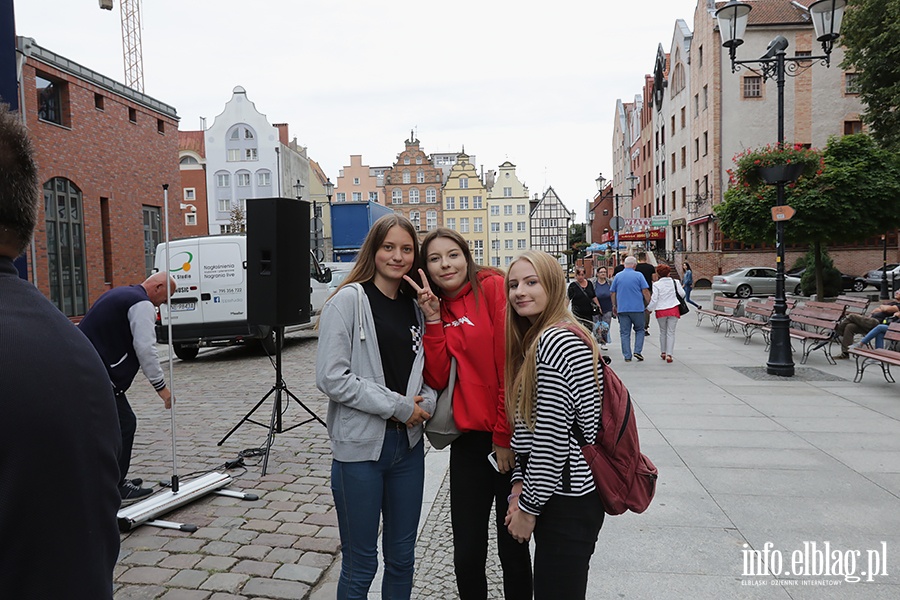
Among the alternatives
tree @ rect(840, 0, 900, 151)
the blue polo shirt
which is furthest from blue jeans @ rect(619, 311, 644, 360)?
tree @ rect(840, 0, 900, 151)

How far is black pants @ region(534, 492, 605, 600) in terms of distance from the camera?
7.34 feet

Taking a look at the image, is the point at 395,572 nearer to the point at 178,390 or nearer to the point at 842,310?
the point at 178,390

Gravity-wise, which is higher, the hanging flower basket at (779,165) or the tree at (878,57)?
the tree at (878,57)

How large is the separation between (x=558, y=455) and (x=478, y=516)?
680 millimetres

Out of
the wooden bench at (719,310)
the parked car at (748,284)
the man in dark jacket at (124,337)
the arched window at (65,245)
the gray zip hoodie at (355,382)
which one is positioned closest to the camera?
the gray zip hoodie at (355,382)

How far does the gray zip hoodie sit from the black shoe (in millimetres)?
2976

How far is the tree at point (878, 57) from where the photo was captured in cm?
1766

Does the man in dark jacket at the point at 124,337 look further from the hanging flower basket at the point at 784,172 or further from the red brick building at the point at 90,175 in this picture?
the red brick building at the point at 90,175

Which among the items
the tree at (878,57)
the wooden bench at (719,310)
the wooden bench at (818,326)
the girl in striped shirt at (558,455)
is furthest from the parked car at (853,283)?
the girl in striped shirt at (558,455)

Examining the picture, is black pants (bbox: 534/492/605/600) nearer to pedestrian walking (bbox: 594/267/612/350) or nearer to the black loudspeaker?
the black loudspeaker

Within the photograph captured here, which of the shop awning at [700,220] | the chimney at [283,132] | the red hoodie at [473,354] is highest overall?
the chimney at [283,132]

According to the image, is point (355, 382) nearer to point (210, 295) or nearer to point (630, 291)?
point (630, 291)

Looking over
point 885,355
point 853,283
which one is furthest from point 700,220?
point 885,355

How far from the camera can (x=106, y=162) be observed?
21.7m
